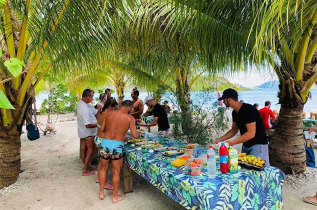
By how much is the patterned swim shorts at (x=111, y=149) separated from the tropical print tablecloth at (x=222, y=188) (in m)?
0.81

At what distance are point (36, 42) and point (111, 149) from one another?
1975 millimetres

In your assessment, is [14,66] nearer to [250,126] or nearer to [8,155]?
[250,126]

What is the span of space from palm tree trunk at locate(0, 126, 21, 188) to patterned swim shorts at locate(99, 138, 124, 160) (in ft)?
6.40

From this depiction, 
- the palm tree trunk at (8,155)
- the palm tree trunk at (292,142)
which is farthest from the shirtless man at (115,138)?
the palm tree trunk at (292,142)

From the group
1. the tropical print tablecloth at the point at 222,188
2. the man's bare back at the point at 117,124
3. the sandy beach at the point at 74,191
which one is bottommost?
the sandy beach at the point at 74,191

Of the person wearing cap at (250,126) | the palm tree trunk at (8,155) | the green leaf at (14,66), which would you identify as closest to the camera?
the green leaf at (14,66)

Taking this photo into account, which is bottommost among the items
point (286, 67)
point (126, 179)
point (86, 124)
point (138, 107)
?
point (126, 179)

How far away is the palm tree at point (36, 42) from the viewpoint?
321cm

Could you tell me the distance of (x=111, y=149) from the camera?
3533 mm

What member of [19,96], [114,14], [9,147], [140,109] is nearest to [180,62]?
[140,109]

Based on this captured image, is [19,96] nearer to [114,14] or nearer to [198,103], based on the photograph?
[114,14]

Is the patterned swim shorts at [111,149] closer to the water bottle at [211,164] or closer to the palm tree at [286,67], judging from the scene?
the water bottle at [211,164]

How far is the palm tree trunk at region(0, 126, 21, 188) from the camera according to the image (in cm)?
420

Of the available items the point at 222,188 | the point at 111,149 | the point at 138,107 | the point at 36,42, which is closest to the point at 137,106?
the point at 138,107
